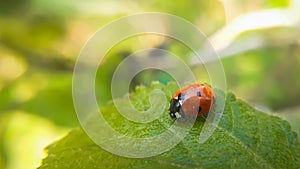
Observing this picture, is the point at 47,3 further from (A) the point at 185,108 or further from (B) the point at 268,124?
(B) the point at 268,124

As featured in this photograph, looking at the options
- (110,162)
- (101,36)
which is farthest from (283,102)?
(110,162)

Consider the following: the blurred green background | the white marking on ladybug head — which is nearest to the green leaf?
the white marking on ladybug head

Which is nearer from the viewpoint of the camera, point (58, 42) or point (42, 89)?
point (42, 89)

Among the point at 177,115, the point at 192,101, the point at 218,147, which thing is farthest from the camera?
the point at 192,101

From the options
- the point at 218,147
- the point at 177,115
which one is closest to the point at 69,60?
the point at 177,115

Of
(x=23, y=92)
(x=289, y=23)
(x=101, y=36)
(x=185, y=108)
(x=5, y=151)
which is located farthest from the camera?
(x=101, y=36)

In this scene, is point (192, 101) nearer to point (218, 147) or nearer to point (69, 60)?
point (218, 147)

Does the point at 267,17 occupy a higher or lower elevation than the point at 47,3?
lower
